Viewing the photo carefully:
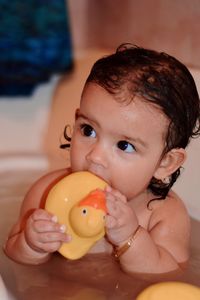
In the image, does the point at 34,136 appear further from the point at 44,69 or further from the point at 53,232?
the point at 53,232

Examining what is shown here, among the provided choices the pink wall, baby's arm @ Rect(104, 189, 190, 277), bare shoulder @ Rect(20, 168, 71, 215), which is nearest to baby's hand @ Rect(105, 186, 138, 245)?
baby's arm @ Rect(104, 189, 190, 277)

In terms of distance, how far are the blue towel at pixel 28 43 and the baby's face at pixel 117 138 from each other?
40.6 inches

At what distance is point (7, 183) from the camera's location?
1802 millimetres

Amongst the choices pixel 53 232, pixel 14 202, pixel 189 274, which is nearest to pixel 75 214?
pixel 53 232

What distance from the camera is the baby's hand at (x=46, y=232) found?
1.07 metres

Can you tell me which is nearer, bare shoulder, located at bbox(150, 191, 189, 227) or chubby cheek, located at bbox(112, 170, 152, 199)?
chubby cheek, located at bbox(112, 170, 152, 199)

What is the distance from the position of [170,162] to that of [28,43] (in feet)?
3.54

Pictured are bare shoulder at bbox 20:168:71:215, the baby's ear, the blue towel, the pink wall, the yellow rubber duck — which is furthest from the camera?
the blue towel

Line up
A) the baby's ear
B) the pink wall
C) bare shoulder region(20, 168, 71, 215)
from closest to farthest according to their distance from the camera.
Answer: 1. the baby's ear
2. bare shoulder region(20, 168, 71, 215)
3. the pink wall

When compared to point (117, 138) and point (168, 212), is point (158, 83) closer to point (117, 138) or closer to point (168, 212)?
point (117, 138)

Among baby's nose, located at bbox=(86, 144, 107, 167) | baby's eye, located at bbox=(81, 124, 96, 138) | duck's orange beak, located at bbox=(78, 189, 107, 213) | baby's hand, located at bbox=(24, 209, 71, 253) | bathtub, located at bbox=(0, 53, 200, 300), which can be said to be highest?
baby's eye, located at bbox=(81, 124, 96, 138)

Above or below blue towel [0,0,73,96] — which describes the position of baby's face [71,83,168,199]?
above

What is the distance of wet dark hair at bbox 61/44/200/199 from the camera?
3.63 feet

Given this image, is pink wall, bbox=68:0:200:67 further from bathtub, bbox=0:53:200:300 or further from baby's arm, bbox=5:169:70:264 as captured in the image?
baby's arm, bbox=5:169:70:264
